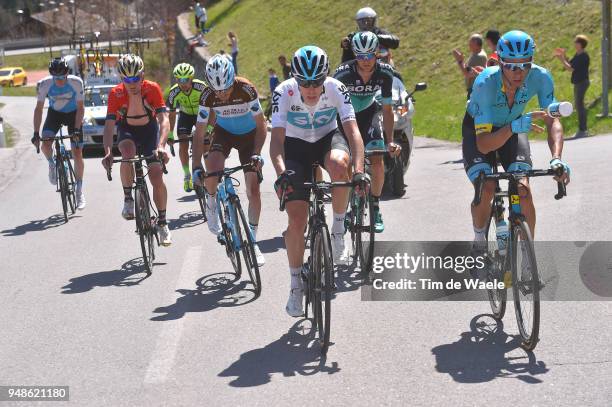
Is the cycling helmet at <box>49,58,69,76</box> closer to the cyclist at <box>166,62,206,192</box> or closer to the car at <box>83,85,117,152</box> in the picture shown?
the cyclist at <box>166,62,206,192</box>

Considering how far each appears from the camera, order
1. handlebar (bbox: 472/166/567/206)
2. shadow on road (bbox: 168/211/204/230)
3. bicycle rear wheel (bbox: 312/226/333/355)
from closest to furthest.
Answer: handlebar (bbox: 472/166/567/206) → bicycle rear wheel (bbox: 312/226/333/355) → shadow on road (bbox: 168/211/204/230)

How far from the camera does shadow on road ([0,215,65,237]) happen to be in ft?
42.3

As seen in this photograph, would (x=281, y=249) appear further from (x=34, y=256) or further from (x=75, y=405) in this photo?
(x=75, y=405)

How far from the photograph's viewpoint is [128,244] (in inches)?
452

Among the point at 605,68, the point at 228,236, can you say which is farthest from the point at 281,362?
the point at 605,68

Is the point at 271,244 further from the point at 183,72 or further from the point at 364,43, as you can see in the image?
the point at 183,72

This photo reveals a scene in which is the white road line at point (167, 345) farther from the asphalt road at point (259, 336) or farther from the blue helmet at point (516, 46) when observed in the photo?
the blue helmet at point (516, 46)

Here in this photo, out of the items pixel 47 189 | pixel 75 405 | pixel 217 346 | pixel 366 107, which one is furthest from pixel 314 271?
pixel 47 189

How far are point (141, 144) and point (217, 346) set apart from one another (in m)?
4.45

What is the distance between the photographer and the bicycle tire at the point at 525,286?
6.19 meters

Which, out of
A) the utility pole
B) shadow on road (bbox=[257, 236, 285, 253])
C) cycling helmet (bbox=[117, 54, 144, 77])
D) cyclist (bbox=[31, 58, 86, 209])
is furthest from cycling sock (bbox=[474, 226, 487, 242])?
the utility pole

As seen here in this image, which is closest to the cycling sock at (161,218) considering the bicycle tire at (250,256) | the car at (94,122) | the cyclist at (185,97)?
the bicycle tire at (250,256)

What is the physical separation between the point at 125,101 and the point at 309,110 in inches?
147

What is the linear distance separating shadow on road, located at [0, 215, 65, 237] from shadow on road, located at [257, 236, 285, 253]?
11.8 feet
